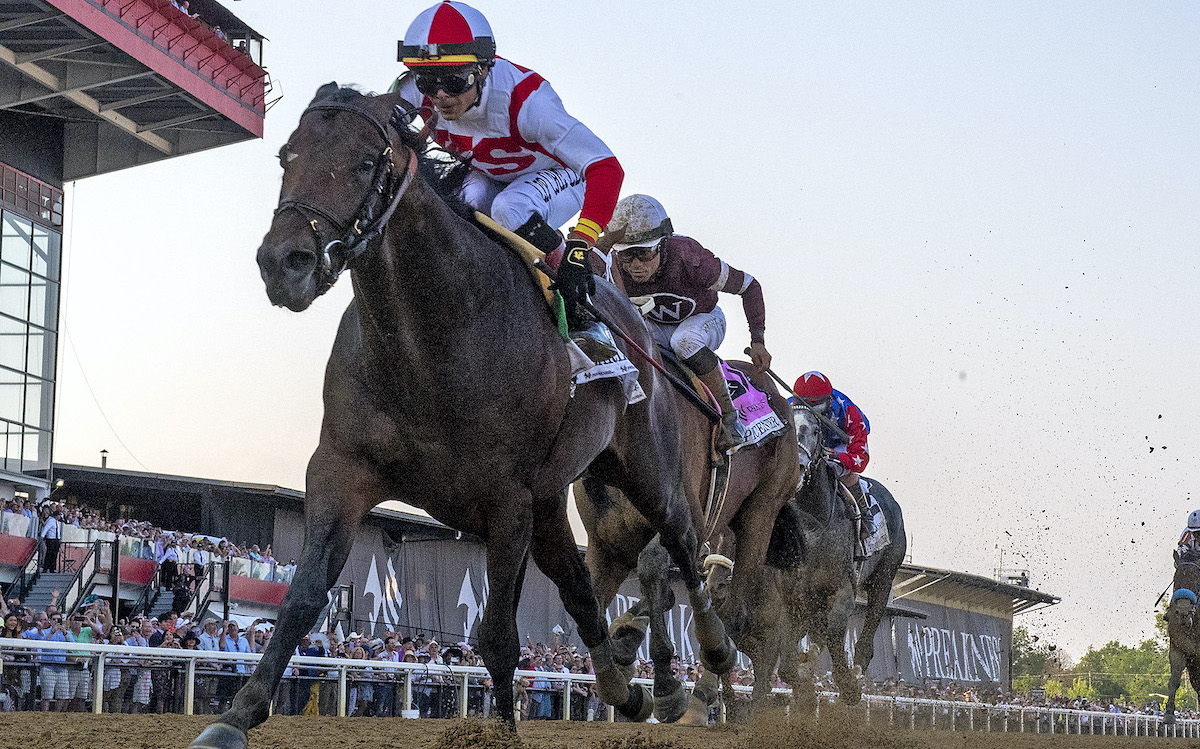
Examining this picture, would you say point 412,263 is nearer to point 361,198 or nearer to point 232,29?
point 361,198

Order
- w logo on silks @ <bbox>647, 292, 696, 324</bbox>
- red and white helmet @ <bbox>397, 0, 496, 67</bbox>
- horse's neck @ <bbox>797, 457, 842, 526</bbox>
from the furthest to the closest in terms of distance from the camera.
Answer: horse's neck @ <bbox>797, 457, 842, 526</bbox>
w logo on silks @ <bbox>647, 292, 696, 324</bbox>
red and white helmet @ <bbox>397, 0, 496, 67</bbox>

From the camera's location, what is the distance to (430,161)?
467 centimetres

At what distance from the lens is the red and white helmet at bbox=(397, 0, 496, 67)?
4.74m

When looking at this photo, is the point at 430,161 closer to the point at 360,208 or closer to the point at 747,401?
the point at 360,208

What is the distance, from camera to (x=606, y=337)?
5137 mm

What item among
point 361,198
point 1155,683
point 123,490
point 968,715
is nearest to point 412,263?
point 361,198

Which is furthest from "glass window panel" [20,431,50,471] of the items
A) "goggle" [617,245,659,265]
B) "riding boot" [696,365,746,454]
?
"riding boot" [696,365,746,454]

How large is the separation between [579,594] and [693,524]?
4.17 feet

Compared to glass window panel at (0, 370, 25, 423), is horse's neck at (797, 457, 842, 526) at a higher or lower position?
lower

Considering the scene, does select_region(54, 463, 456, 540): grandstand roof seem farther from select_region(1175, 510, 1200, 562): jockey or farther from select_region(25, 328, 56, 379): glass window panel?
select_region(1175, 510, 1200, 562): jockey

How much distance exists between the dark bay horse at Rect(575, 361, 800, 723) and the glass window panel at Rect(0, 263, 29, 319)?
19.5m

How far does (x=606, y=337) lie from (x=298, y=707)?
584cm

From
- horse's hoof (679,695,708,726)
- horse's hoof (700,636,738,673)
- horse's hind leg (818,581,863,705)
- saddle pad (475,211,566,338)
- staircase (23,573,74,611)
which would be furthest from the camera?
staircase (23,573,74,611)

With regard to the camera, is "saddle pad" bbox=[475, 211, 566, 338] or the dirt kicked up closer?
the dirt kicked up
